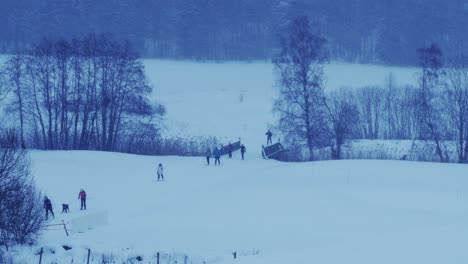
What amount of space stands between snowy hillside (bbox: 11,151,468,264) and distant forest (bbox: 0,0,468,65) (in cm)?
4533

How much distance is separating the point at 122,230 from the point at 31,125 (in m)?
26.1

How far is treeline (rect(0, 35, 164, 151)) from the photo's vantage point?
1745 inches

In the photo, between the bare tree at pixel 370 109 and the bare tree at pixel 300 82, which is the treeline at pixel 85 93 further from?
the bare tree at pixel 370 109

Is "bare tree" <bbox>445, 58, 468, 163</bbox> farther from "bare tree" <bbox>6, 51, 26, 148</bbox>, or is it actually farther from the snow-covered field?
"bare tree" <bbox>6, 51, 26, 148</bbox>

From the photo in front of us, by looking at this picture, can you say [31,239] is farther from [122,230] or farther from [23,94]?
[23,94]

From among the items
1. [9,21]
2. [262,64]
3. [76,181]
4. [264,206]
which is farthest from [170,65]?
[264,206]

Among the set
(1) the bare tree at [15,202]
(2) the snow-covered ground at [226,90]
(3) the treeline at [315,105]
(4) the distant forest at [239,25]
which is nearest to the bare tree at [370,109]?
(2) the snow-covered ground at [226,90]

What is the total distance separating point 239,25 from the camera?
85.6 meters

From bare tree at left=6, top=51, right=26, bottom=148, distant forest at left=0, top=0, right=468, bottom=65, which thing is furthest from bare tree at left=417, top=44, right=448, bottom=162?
distant forest at left=0, top=0, right=468, bottom=65

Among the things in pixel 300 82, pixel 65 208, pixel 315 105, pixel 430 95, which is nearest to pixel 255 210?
pixel 65 208

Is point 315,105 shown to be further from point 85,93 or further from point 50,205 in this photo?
point 50,205

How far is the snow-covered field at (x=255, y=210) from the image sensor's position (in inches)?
723

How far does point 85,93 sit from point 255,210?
2429cm

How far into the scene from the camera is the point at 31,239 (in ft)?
72.7
